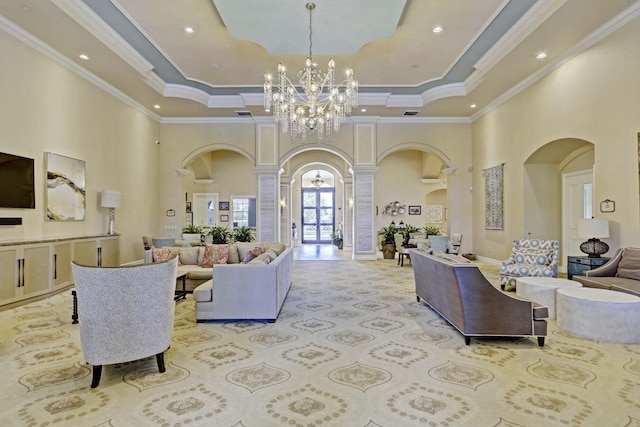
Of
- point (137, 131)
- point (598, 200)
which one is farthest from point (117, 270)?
point (137, 131)

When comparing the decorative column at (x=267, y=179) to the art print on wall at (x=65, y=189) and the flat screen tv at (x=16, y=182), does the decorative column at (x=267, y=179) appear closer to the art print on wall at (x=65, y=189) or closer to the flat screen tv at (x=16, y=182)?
the art print on wall at (x=65, y=189)

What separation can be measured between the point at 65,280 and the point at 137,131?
14.8 ft

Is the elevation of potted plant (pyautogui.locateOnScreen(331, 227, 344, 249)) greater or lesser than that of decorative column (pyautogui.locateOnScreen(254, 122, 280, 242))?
lesser

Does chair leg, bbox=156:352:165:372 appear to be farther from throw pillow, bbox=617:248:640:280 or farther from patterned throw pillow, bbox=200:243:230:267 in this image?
throw pillow, bbox=617:248:640:280

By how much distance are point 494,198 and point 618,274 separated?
4472mm

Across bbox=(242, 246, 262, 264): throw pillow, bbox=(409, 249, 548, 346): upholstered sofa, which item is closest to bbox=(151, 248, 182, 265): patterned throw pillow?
bbox=(242, 246, 262, 264): throw pillow

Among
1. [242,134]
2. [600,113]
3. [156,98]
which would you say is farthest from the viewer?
[242,134]

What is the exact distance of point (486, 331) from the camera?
3.57 metres

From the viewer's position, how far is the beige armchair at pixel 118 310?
105 inches

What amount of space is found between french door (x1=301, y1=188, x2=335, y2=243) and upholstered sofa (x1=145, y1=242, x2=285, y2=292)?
11522 millimetres

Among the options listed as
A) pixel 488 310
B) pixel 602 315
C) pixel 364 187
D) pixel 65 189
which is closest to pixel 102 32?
pixel 65 189

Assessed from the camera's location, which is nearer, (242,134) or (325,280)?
(325,280)

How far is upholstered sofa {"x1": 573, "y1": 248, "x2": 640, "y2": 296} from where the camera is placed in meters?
4.36

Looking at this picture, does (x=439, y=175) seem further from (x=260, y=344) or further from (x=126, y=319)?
(x=126, y=319)
